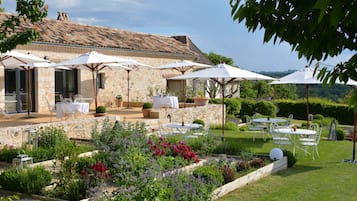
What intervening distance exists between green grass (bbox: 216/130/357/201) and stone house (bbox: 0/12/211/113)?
1063cm

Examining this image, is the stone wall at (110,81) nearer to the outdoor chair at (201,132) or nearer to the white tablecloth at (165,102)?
the white tablecloth at (165,102)

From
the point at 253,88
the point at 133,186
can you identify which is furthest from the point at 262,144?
the point at 253,88

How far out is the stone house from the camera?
18820 mm

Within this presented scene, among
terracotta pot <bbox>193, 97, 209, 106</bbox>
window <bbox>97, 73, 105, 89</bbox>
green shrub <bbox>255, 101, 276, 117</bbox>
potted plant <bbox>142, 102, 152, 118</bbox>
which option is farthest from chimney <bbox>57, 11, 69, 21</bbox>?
green shrub <bbox>255, 101, 276, 117</bbox>

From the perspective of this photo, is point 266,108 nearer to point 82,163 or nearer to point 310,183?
point 310,183

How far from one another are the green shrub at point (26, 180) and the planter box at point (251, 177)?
3.03 meters

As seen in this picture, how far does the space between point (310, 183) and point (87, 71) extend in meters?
15.6

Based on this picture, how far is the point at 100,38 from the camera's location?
78.4 feet

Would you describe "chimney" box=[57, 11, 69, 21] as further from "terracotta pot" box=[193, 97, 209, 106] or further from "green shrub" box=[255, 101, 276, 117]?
"green shrub" box=[255, 101, 276, 117]

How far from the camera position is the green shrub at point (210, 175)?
24.4 ft

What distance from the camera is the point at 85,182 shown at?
7.18m

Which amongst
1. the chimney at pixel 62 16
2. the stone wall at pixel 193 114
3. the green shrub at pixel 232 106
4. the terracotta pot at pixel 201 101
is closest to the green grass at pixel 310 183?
the stone wall at pixel 193 114

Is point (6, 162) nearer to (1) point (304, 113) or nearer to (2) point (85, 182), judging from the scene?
(2) point (85, 182)

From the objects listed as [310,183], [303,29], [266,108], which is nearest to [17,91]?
[310,183]
